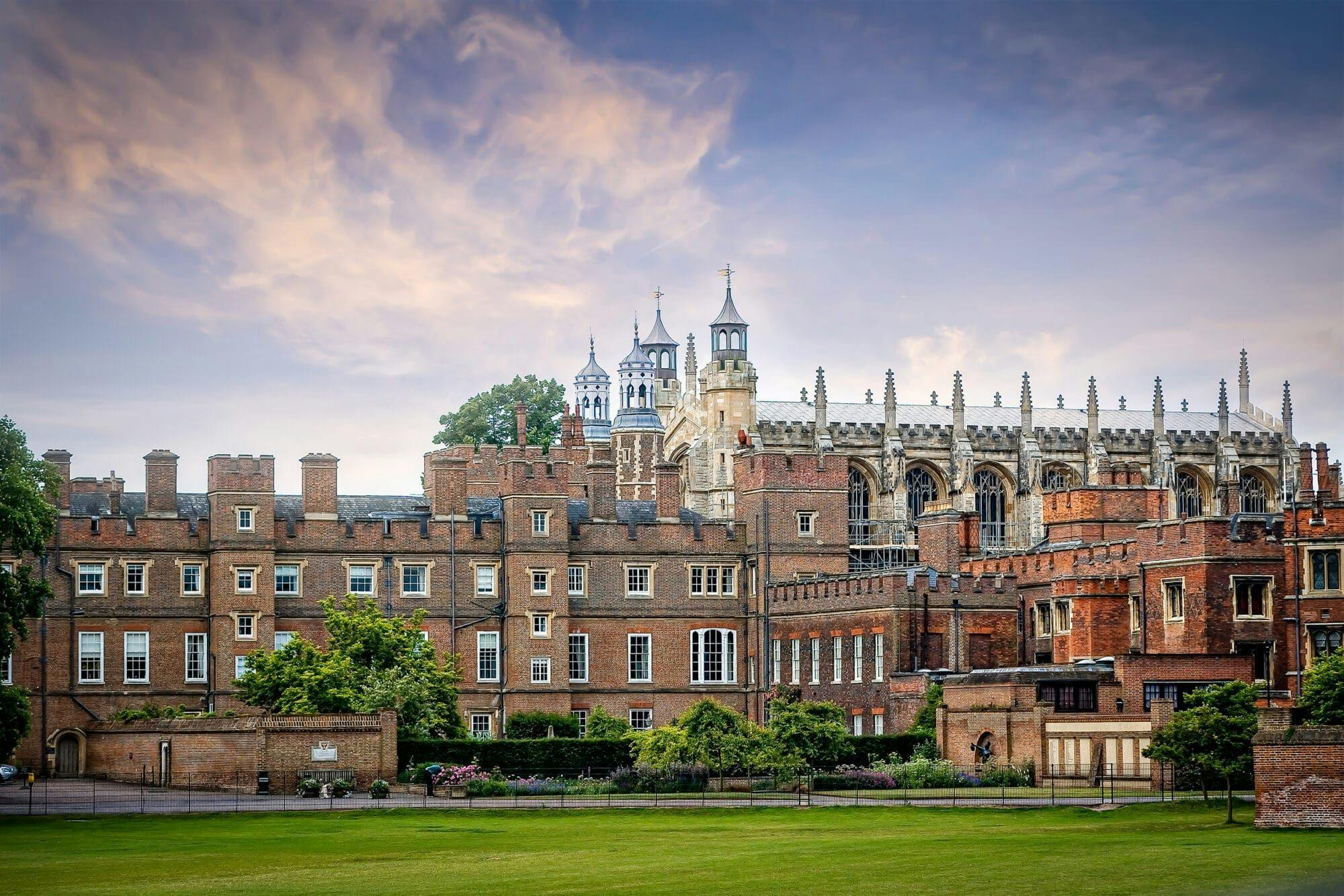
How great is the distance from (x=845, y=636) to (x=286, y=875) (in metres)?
40.7

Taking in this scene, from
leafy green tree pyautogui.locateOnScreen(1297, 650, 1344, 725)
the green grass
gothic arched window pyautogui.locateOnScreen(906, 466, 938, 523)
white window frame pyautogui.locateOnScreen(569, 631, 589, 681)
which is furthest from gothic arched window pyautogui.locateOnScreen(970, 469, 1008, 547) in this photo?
the green grass

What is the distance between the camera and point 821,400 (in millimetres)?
116812

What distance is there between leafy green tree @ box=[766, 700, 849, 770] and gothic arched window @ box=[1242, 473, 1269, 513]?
6421 centimetres

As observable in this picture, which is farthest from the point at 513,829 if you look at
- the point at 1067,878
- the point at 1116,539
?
the point at 1116,539

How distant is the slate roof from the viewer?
122 metres

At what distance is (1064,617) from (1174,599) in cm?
512

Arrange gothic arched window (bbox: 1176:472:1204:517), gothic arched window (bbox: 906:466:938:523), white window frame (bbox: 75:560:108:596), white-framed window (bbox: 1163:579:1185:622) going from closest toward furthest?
1. white-framed window (bbox: 1163:579:1185:622)
2. white window frame (bbox: 75:560:108:596)
3. gothic arched window (bbox: 906:466:938:523)
4. gothic arched window (bbox: 1176:472:1204:517)

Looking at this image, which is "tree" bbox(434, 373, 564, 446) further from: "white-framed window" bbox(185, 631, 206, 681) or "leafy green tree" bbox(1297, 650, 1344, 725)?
"leafy green tree" bbox(1297, 650, 1344, 725)

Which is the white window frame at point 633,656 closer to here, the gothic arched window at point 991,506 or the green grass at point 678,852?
the green grass at point 678,852

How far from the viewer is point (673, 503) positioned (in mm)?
82625

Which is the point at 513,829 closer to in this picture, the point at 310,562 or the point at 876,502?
the point at 310,562

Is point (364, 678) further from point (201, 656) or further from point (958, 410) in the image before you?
point (958, 410)

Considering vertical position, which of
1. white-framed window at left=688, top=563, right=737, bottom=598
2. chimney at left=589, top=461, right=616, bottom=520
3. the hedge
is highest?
chimney at left=589, top=461, right=616, bottom=520

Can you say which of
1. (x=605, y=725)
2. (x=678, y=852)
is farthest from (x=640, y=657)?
(x=678, y=852)
